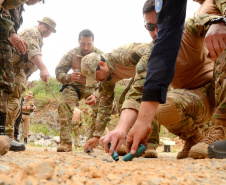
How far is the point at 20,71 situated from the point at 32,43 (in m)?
0.44

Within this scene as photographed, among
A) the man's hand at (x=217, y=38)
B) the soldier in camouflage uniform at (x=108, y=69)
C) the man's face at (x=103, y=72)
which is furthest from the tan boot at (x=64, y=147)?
the man's hand at (x=217, y=38)

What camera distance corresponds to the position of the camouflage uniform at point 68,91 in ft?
11.1

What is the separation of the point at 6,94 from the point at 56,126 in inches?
314

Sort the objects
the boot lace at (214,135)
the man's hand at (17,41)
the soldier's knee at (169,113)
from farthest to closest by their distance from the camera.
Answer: the man's hand at (17,41) < the soldier's knee at (169,113) < the boot lace at (214,135)

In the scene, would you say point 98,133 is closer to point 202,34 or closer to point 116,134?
point 116,134

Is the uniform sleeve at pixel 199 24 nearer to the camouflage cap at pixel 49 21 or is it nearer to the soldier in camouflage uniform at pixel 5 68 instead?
the soldier in camouflage uniform at pixel 5 68

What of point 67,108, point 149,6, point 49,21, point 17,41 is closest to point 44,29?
point 49,21

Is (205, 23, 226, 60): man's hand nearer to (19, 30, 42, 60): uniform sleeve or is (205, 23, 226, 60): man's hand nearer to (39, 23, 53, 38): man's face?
(19, 30, 42, 60): uniform sleeve

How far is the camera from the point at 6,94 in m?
1.79

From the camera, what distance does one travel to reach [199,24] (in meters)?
1.77

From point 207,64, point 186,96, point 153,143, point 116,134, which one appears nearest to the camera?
point 116,134

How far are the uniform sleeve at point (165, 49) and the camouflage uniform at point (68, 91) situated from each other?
2.26m

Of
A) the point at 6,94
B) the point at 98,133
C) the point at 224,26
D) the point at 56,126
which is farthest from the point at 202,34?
the point at 56,126

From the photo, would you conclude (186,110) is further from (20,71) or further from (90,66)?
(20,71)
